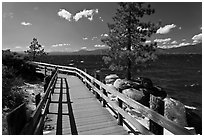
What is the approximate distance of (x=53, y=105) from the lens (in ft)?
25.1

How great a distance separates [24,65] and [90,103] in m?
11.2

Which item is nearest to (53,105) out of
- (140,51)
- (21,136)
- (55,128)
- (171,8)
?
(55,128)

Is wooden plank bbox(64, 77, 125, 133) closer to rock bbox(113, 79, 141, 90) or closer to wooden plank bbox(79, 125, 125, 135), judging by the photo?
wooden plank bbox(79, 125, 125, 135)

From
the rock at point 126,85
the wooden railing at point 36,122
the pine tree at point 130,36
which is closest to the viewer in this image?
the wooden railing at point 36,122

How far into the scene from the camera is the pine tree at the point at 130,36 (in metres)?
19.9

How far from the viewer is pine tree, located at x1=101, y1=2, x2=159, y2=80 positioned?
19.9 meters

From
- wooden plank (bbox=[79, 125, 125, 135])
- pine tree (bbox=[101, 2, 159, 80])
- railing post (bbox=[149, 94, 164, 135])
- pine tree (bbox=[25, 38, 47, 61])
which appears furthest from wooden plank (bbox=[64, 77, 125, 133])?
pine tree (bbox=[25, 38, 47, 61])

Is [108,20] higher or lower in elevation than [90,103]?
higher

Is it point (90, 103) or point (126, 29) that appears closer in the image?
point (90, 103)

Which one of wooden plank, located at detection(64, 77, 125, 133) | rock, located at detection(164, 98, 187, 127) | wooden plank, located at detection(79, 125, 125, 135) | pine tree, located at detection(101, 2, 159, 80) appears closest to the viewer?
wooden plank, located at detection(79, 125, 125, 135)

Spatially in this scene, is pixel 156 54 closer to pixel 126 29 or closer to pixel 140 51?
pixel 140 51

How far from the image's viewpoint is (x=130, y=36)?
67.4 ft

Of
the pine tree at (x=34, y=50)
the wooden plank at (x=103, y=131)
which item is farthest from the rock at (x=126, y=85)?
the pine tree at (x=34, y=50)

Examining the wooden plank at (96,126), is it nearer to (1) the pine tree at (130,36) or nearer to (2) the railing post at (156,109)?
(2) the railing post at (156,109)
